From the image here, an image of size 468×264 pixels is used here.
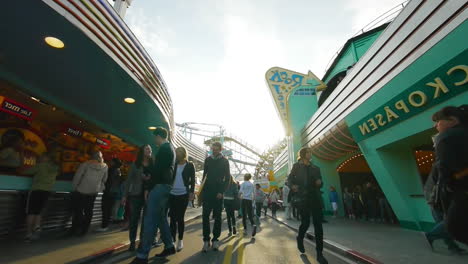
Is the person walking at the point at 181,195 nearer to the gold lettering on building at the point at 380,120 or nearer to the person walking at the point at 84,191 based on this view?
the person walking at the point at 84,191

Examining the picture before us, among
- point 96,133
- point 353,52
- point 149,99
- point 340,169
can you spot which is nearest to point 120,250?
point 149,99

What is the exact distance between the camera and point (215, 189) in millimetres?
4324

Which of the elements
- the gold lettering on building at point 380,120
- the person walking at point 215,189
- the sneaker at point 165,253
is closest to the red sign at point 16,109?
the person walking at point 215,189

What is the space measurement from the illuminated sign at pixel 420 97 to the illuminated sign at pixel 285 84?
8.04 m

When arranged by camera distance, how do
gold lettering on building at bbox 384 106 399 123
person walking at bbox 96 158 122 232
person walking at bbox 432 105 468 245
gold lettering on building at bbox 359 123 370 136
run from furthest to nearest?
gold lettering on building at bbox 359 123 370 136, person walking at bbox 96 158 122 232, gold lettering on building at bbox 384 106 399 123, person walking at bbox 432 105 468 245

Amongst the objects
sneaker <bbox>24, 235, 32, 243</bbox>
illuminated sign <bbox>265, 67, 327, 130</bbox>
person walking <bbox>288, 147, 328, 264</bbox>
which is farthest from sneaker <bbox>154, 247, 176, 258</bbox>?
illuminated sign <bbox>265, 67, 327, 130</bbox>

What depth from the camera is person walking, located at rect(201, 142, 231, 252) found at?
416cm

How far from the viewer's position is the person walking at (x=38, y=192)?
449cm

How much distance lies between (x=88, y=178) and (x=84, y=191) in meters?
0.31

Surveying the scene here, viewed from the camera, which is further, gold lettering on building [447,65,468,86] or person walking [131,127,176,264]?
gold lettering on building [447,65,468,86]

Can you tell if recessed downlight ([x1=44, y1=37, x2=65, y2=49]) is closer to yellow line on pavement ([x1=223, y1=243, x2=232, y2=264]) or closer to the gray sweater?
the gray sweater

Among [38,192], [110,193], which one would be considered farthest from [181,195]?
[110,193]

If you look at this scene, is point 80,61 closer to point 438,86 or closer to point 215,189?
point 215,189

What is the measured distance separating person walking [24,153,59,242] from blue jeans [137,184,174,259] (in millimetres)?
3082
